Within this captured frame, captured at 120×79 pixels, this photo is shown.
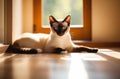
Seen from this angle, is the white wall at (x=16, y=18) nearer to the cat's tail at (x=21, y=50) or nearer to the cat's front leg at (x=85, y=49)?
the cat's tail at (x=21, y=50)

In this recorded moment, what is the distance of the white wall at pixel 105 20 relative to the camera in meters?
2.70

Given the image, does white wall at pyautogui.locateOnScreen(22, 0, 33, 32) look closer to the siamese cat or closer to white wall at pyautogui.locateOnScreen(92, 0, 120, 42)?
the siamese cat

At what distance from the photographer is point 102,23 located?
2.71m

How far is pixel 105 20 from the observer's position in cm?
271

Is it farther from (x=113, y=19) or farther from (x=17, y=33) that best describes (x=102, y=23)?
(x=17, y=33)

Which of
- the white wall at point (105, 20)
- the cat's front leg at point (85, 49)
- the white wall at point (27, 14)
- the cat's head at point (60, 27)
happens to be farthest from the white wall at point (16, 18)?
the white wall at point (105, 20)

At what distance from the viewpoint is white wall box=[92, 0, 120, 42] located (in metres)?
2.70

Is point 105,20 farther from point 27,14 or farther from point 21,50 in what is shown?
point 21,50

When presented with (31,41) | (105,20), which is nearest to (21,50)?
(31,41)

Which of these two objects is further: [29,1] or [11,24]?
[29,1]

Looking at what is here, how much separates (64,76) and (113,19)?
73.9 inches

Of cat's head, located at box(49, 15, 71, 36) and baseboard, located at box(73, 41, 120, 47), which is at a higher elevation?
cat's head, located at box(49, 15, 71, 36)

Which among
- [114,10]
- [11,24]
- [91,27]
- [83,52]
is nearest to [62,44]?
[83,52]

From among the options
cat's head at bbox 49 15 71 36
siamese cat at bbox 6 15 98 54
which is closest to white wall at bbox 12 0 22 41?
siamese cat at bbox 6 15 98 54
